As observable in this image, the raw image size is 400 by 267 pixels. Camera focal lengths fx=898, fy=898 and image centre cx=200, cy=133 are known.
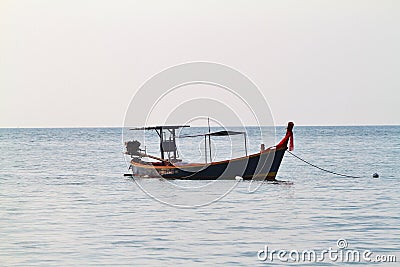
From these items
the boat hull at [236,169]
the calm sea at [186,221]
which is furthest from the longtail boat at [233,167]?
the calm sea at [186,221]

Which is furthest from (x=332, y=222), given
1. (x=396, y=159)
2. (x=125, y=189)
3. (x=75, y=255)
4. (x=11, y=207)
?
(x=396, y=159)

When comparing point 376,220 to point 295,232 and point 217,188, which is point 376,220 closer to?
point 295,232

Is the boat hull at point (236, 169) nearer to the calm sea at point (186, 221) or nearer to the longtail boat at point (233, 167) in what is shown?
the longtail boat at point (233, 167)

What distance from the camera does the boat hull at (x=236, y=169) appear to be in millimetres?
35000

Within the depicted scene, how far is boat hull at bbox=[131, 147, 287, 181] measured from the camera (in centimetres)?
3500

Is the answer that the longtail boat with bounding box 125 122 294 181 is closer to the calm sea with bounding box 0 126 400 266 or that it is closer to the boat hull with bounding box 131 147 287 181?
the boat hull with bounding box 131 147 287 181

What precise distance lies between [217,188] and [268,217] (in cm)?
881

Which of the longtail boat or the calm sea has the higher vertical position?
the longtail boat

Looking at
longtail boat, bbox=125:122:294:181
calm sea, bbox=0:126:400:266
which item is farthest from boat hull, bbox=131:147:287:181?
calm sea, bbox=0:126:400:266

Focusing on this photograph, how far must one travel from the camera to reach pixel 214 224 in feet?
76.5

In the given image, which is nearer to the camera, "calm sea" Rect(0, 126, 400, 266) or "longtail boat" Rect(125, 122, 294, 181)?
"calm sea" Rect(0, 126, 400, 266)

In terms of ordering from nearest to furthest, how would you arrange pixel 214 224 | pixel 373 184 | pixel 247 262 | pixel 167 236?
pixel 247 262 < pixel 167 236 < pixel 214 224 < pixel 373 184

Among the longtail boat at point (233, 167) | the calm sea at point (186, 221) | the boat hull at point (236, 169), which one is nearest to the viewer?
the calm sea at point (186, 221)

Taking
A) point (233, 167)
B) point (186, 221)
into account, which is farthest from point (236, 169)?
point (186, 221)
